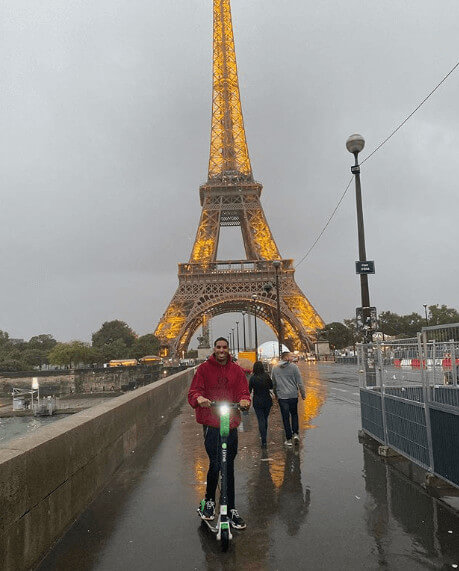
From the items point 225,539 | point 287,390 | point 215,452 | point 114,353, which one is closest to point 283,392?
point 287,390

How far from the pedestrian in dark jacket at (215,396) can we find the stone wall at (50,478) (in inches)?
50.4

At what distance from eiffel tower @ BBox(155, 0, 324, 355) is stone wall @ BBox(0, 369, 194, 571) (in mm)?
51501

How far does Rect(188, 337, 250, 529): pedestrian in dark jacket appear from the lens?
185 inches

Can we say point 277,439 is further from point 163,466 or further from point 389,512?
point 389,512

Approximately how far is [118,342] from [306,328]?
59.4 metres

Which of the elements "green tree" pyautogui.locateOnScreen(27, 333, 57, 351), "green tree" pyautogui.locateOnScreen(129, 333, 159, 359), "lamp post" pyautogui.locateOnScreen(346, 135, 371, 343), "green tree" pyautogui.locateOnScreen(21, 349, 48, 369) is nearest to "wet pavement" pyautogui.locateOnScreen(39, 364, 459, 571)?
"lamp post" pyautogui.locateOnScreen(346, 135, 371, 343)

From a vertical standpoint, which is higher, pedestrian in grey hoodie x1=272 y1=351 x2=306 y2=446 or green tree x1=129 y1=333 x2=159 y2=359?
green tree x1=129 y1=333 x2=159 y2=359

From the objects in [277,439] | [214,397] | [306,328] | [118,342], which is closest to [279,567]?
[214,397]

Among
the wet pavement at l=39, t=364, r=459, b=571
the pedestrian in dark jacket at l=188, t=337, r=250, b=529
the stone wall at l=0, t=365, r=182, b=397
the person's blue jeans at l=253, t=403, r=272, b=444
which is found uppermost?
the pedestrian in dark jacket at l=188, t=337, r=250, b=529

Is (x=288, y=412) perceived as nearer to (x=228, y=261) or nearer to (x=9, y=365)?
(x=228, y=261)

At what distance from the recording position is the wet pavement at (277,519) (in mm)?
3875

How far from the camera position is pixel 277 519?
482cm

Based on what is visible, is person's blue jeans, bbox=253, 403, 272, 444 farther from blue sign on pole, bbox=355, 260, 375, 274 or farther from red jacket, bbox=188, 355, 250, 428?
blue sign on pole, bbox=355, 260, 375, 274

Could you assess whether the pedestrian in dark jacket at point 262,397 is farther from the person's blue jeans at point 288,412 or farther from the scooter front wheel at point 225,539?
the scooter front wheel at point 225,539
